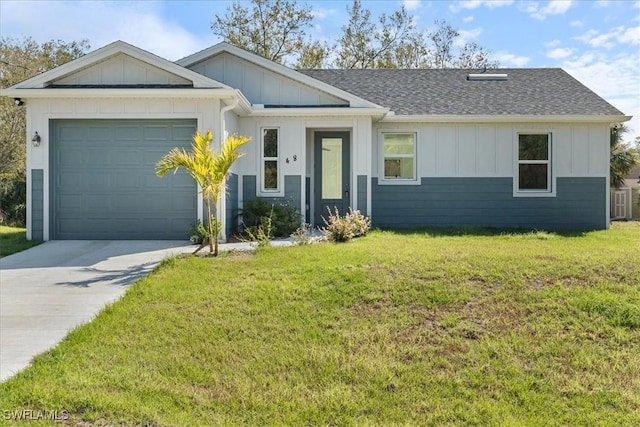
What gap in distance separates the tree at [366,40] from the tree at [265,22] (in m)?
2.51

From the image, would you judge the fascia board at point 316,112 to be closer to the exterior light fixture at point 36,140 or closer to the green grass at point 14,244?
the exterior light fixture at point 36,140

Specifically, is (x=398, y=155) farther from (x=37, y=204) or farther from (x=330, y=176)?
(x=37, y=204)

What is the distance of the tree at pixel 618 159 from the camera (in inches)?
727

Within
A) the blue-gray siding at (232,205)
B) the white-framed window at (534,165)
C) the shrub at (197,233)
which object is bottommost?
the shrub at (197,233)

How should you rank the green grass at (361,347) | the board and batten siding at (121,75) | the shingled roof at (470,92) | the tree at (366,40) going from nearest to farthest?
the green grass at (361,347)
the board and batten siding at (121,75)
the shingled roof at (470,92)
the tree at (366,40)

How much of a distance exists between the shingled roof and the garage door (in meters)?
5.99

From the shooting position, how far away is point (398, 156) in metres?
12.5

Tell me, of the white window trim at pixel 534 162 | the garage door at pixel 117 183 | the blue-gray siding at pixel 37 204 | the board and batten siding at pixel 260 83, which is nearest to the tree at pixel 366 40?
the white window trim at pixel 534 162

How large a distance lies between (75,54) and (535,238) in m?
24.1

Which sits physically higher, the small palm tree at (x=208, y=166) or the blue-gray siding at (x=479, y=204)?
the small palm tree at (x=208, y=166)

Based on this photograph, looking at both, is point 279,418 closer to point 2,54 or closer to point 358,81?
point 358,81

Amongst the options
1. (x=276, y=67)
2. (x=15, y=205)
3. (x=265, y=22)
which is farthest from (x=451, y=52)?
(x=15, y=205)

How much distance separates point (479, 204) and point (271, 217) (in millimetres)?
5542

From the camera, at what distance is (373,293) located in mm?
5773
